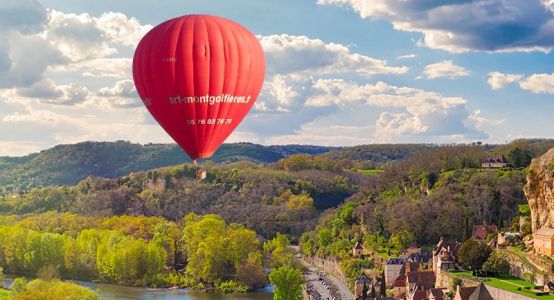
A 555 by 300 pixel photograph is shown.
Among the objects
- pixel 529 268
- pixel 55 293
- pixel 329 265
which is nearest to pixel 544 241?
pixel 529 268

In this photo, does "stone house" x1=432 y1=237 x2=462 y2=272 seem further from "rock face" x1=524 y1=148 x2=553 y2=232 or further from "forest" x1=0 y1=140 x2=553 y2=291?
"forest" x1=0 y1=140 x2=553 y2=291

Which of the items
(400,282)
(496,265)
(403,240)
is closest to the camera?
(496,265)

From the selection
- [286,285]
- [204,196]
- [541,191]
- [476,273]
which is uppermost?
[541,191]

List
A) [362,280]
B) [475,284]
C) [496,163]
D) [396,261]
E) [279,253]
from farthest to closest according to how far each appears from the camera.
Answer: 1. [496,163]
2. [279,253]
3. [396,261]
4. [362,280]
5. [475,284]

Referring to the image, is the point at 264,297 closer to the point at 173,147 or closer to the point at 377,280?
the point at 377,280

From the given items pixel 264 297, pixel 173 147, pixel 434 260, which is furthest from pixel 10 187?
pixel 434 260

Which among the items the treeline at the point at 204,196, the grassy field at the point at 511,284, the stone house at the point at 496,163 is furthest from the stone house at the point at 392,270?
the treeline at the point at 204,196

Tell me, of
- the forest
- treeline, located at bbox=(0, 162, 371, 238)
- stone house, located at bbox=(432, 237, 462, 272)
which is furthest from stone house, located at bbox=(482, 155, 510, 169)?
treeline, located at bbox=(0, 162, 371, 238)

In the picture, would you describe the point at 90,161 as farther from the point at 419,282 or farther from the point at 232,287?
the point at 419,282
